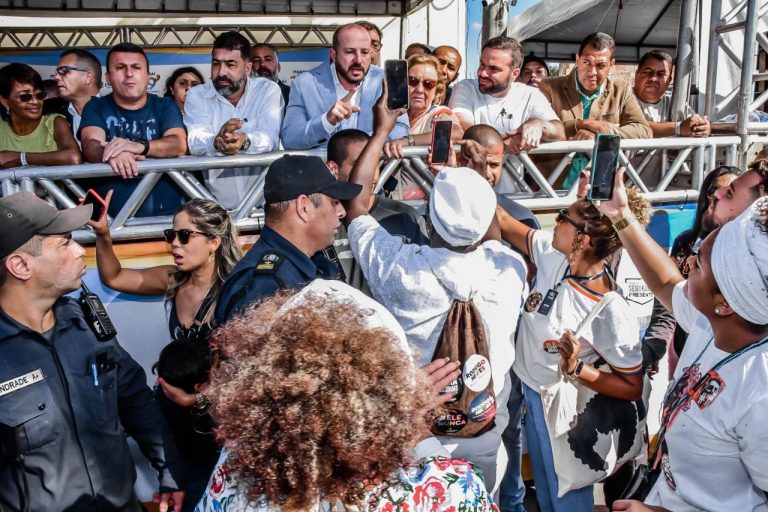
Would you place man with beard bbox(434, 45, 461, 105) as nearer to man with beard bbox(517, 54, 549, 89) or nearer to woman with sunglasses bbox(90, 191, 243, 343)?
man with beard bbox(517, 54, 549, 89)

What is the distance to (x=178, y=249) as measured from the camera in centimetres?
278

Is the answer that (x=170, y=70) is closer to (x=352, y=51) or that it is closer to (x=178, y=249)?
(x=352, y=51)

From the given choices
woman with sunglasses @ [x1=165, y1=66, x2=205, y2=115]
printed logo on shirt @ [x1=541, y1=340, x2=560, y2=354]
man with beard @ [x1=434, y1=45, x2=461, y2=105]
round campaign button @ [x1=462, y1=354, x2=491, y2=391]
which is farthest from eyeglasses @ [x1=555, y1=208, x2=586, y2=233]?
woman with sunglasses @ [x1=165, y1=66, x2=205, y2=115]

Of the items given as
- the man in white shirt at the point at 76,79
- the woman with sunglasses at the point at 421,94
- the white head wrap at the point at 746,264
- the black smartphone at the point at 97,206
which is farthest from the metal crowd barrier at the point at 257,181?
the white head wrap at the point at 746,264

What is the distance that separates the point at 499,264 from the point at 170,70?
299 inches

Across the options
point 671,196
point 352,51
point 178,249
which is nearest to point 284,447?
point 178,249

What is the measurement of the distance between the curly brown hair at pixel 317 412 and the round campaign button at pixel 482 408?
1.10 m

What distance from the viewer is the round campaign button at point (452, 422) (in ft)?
7.51

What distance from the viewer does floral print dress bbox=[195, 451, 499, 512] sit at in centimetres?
120

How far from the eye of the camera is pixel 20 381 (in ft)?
6.50

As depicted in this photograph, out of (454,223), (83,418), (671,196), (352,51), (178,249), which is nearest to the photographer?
(83,418)

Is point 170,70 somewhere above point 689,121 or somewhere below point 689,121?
above

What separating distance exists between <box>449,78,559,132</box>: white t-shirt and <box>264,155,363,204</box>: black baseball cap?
2162 millimetres

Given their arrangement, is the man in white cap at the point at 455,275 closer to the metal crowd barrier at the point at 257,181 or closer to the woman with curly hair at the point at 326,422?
the metal crowd barrier at the point at 257,181
